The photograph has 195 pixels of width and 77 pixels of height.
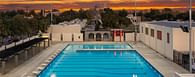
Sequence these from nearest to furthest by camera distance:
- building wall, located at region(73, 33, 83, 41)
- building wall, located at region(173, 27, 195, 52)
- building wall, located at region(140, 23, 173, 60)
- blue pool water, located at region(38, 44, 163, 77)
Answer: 1. blue pool water, located at region(38, 44, 163, 77)
2. building wall, located at region(173, 27, 195, 52)
3. building wall, located at region(140, 23, 173, 60)
4. building wall, located at region(73, 33, 83, 41)

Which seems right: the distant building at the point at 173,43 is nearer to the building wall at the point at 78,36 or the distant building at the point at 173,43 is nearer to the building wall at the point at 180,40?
the building wall at the point at 180,40

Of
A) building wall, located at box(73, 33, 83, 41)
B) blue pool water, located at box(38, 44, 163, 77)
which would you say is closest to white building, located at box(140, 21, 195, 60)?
blue pool water, located at box(38, 44, 163, 77)

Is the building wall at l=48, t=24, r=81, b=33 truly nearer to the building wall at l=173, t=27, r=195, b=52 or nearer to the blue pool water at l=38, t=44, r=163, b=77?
the blue pool water at l=38, t=44, r=163, b=77

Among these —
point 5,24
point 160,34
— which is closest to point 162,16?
point 5,24

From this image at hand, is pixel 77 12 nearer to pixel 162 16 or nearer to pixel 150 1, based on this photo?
pixel 162 16

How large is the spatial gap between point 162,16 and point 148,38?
44.7 meters

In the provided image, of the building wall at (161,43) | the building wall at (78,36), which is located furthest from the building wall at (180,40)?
the building wall at (78,36)

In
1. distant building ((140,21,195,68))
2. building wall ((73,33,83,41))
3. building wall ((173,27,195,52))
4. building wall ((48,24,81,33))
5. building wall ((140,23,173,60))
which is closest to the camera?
distant building ((140,21,195,68))

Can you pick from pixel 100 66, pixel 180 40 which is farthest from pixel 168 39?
pixel 100 66

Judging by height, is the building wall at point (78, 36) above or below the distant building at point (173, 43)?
below

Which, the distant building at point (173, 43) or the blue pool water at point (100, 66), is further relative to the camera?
the distant building at point (173, 43)

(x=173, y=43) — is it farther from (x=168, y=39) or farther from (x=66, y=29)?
(x=66, y=29)

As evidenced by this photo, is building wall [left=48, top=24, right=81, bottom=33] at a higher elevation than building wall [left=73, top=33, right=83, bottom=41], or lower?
higher

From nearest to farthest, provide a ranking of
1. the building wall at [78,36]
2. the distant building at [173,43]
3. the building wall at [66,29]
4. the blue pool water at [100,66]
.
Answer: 1. the blue pool water at [100,66]
2. the distant building at [173,43]
3. the building wall at [78,36]
4. the building wall at [66,29]
